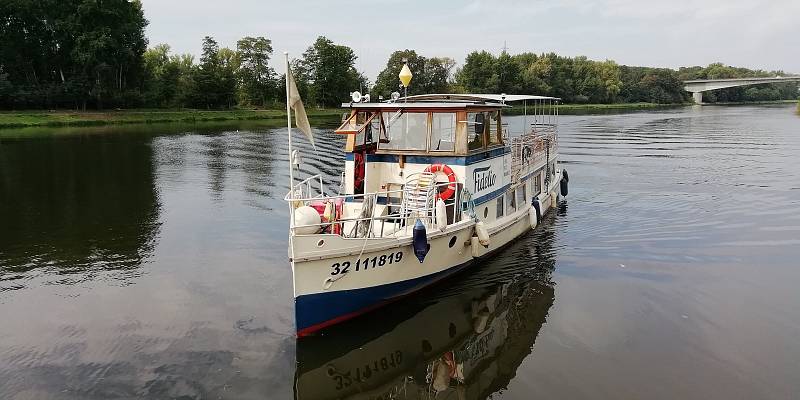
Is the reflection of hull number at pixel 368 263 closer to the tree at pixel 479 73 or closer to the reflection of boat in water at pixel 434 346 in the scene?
the reflection of boat in water at pixel 434 346

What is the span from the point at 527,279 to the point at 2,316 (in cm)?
1310

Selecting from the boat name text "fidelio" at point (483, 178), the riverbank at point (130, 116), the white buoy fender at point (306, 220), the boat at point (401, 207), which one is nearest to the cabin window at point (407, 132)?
the boat at point (401, 207)

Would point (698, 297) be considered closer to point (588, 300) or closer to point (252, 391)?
point (588, 300)

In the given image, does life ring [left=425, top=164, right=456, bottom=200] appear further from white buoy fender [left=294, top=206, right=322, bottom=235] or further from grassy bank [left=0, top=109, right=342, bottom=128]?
grassy bank [left=0, top=109, right=342, bottom=128]

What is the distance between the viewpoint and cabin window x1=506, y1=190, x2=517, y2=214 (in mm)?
17894

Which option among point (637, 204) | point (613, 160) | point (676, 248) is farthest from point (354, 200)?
point (613, 160)

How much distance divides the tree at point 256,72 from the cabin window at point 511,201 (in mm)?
83350

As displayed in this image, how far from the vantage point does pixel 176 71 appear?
8800 centimetres

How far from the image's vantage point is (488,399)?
9.75 m

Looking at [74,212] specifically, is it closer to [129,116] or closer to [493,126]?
[493,126]

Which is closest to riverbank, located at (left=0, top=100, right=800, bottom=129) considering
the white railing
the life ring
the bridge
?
the life ring

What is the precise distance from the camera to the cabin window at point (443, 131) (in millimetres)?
14609

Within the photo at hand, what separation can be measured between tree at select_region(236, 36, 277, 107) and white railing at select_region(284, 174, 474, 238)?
280 feet

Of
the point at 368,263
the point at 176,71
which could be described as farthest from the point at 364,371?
the point at 176,71
